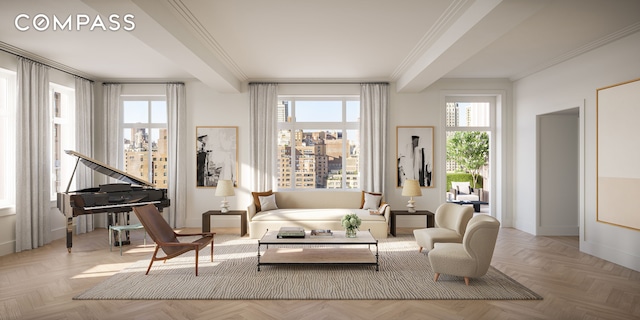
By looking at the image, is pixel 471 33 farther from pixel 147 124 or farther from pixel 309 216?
pixel 147 124

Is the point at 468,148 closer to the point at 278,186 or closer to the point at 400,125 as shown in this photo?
the point at 400,125

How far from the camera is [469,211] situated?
525cm

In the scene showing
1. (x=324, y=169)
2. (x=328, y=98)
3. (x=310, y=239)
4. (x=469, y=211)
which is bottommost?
(x=310, y=239)

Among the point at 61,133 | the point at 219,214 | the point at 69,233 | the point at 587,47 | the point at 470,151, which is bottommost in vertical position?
the point at 69,233

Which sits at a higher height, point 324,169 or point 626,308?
point 324,169

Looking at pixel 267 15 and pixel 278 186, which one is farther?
pixel 278 186

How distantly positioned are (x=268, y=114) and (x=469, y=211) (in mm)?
4441

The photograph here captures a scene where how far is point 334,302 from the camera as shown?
362cm

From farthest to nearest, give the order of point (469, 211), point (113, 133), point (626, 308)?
1. point (113, 133)
2. point (469, 211)
3. point (626, 308)

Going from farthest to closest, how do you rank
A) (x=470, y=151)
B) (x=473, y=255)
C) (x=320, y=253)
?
(x=470, y=151), (x=320, y=253), (x=473, y=255)

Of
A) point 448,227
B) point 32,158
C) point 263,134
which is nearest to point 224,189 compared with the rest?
point 263,134

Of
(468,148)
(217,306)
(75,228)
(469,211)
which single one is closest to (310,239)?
(217,306)

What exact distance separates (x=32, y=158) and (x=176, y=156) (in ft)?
7.89

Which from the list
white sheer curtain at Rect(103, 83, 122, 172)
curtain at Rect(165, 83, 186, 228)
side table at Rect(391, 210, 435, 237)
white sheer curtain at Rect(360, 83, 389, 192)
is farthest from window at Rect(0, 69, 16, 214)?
side table at Rect(391, 210, 435, 237)
